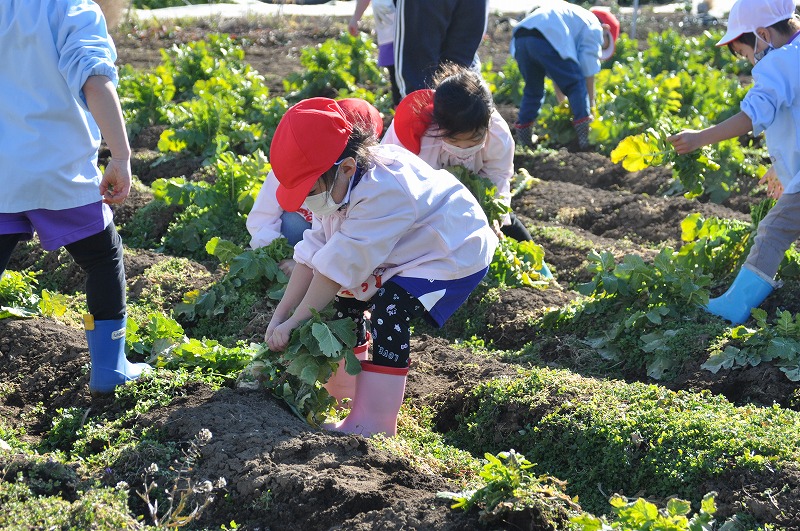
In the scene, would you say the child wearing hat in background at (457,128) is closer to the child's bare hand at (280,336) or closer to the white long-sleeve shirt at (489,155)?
the white long-sleeve shirt at (489,155)

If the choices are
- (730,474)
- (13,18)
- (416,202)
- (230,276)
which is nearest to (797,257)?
(730,474)

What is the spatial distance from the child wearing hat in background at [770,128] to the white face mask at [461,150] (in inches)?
35.2

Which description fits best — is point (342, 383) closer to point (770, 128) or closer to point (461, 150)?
point (461, 150)

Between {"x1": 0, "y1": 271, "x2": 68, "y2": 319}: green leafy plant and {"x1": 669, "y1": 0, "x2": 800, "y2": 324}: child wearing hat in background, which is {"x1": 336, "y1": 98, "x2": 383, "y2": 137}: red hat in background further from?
{"x1": 0, "y1": 271, "x2": 68, "y2": 319}: green leafy plant

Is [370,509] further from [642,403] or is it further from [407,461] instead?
[642,403]

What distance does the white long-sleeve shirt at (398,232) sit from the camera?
137 inches

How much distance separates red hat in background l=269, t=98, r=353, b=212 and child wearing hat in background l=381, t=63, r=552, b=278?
1181 mm

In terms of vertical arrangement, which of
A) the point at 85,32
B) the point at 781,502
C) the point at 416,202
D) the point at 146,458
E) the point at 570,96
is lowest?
the point at 570,96

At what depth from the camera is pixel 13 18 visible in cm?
335

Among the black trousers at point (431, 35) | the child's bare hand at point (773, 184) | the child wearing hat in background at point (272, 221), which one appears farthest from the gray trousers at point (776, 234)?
the black trousers at point (431, 35)

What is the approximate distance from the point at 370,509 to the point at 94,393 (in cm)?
133

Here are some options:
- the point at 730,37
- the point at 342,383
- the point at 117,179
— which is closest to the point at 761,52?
the point at 730,37

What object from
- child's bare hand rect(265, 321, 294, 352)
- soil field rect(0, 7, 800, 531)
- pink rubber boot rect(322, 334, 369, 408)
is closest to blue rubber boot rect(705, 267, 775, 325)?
soil field rect(0, 7, 800, 531)

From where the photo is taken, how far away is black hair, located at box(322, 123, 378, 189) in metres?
3.48
